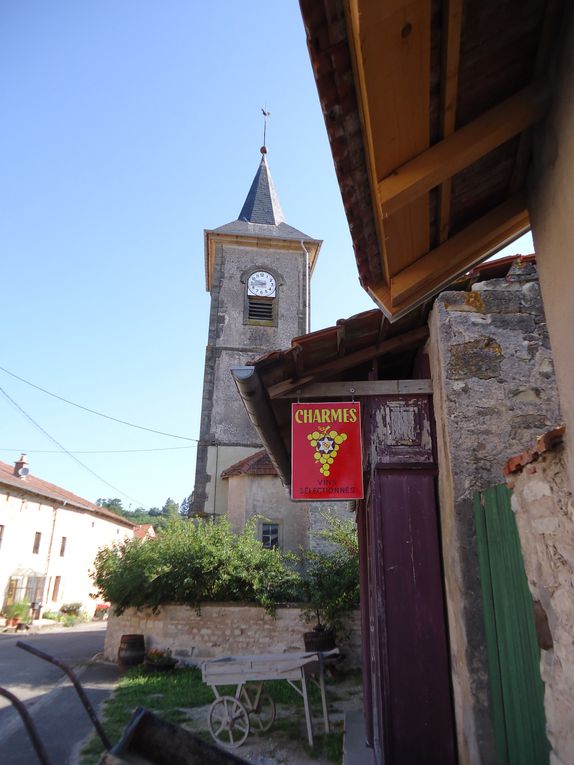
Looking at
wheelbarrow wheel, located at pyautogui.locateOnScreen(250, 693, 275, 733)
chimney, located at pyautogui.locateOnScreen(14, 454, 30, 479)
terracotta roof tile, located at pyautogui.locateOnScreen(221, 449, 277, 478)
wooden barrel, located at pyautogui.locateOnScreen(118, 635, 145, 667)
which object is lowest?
wheelbarrow wheel, located at pyautogui.locateOnScreen(250, 693, 275, 733)

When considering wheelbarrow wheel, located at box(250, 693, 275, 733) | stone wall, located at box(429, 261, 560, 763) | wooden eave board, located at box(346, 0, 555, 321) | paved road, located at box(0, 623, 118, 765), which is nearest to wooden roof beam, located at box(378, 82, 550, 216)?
wooden eave board, located at box(346, 0, 555, 321)

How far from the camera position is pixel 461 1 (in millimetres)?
1696

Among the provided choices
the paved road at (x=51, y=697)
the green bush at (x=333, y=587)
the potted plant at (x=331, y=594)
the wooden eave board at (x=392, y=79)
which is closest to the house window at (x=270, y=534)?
the green bush at (x=333, y=587)

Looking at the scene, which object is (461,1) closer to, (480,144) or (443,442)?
(480,144)

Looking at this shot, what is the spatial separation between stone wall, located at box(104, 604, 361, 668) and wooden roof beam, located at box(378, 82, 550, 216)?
10.9 metres

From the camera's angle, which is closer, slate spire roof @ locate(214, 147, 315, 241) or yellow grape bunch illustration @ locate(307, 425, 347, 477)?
yellow grape bunch illustration @ locate(307, 425, 347, 477)

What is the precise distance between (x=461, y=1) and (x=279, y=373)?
3525 mm

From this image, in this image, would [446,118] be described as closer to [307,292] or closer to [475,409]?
[475,409]

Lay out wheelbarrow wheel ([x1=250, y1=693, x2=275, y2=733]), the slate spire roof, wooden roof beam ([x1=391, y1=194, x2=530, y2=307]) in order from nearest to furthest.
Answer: wooden roof beam ([x1=391, y1=194, x2=530, y2=307]) → wheelbarrow wheel ([x1=250, y1=693, x2=275, y2=733]) → the slate spire roof

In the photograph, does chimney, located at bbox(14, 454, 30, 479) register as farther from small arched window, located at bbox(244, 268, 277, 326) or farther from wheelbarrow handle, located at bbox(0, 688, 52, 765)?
wheelbarrow handle, located at bbox(0, 688, 52, 765)

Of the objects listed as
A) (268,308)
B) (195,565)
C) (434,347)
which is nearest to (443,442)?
(434,347)

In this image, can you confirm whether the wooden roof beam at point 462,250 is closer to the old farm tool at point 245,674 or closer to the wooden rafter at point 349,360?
the wooden rafter at point 349,360

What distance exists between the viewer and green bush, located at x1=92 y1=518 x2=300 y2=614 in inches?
481

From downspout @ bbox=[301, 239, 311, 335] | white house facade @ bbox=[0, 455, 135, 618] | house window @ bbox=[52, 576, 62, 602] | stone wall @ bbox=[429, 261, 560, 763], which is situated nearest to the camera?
stone wall @ bbox=[429, 261, 560, 763]
